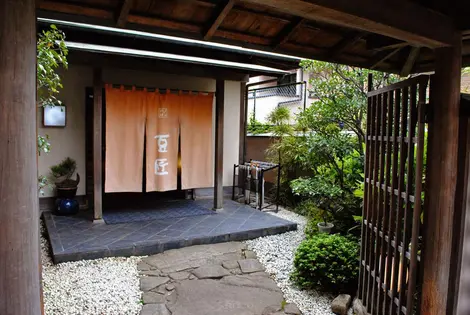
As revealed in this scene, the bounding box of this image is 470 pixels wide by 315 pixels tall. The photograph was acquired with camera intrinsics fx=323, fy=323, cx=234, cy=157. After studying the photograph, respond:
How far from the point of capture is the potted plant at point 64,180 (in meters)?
6.52

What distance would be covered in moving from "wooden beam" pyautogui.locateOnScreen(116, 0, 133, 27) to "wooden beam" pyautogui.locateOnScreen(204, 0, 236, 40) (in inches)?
27.1

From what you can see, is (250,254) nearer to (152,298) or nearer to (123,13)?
(152,298)

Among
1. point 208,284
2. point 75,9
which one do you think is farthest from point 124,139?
point 75,9

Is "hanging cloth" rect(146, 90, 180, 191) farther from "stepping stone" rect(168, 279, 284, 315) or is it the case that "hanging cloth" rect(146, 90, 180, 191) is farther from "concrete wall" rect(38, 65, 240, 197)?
"stepping stone" rect(168, 279, 284, 315)

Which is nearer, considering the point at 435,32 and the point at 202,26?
the point at 435,32

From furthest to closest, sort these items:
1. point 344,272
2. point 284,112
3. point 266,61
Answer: point 284,112 → point 266,61 → point 344,272

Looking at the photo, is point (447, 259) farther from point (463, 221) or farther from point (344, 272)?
point (344, 272)

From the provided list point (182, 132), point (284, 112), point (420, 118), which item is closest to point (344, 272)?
point (420, 118)

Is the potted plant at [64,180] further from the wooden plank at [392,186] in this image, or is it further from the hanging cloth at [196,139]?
the wooden plank at [392,186]

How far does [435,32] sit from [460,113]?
2.35 feet

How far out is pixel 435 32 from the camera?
2660 millimetres

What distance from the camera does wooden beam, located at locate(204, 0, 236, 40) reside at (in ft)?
8.48

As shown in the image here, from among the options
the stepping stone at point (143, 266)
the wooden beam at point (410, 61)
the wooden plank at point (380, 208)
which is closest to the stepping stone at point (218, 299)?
the stepping stone at point (143, 266)

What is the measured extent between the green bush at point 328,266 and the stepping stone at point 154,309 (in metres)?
1.80
